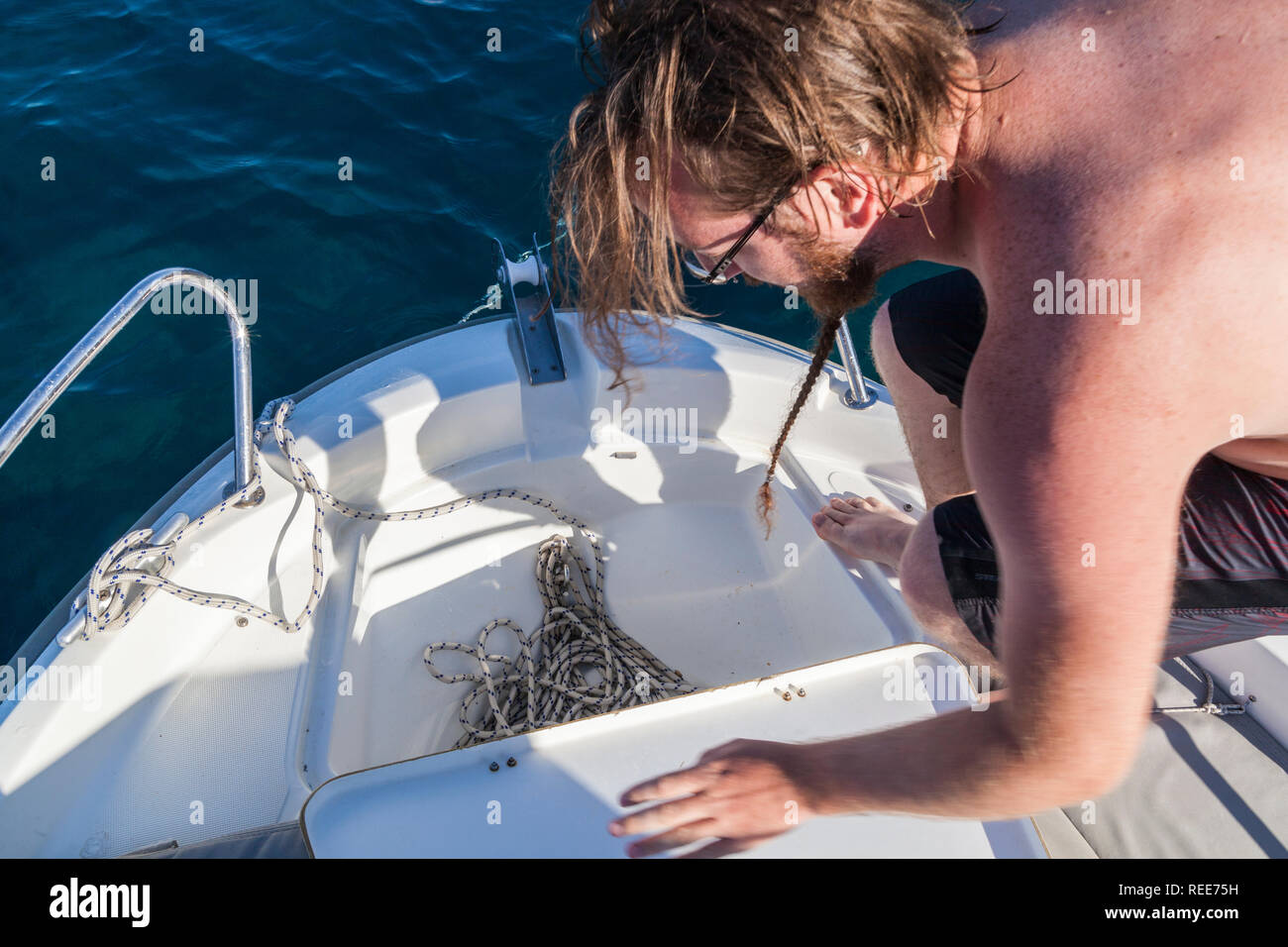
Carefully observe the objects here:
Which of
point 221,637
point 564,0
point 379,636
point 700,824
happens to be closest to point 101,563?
point 221,637

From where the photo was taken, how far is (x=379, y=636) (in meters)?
1.76

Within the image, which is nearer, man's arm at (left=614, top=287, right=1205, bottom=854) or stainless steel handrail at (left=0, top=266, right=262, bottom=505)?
man's arm at (left=614, top=287, right=1205, bottom=854)

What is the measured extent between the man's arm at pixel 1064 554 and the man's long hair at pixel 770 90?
0.25 meters

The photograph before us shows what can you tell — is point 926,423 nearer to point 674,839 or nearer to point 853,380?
point 853,380

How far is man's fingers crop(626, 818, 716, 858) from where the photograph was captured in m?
0.99

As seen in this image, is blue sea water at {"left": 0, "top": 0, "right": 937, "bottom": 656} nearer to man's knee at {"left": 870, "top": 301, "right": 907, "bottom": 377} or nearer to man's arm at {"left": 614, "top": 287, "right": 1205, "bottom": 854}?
man's knee at {"left": 870, "top": 301, "right": 907, "bottom": 377}

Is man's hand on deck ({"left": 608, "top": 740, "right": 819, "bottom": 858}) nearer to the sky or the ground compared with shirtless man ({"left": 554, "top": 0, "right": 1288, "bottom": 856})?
nearer to the ground

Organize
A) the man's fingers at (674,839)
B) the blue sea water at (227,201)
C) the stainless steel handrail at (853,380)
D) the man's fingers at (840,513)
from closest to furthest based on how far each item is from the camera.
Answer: the man's fingers at (674,839) < the man's fingers at (840,513) < the stainless steel handrail at (853,380) < the blue sea water at (227,201)

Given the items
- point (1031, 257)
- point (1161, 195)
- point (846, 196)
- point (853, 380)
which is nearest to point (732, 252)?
point (846, 196)

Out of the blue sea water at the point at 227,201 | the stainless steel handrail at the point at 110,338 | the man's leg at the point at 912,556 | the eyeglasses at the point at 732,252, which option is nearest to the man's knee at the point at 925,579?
the man's leg at the point at 912,556

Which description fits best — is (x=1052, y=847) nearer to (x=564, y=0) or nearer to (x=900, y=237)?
(x=900, y=237)

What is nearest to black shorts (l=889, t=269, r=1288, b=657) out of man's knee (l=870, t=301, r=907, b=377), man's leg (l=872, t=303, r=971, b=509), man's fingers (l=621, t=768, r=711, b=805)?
man's leg (l=872, t=303, r=971, b=509)

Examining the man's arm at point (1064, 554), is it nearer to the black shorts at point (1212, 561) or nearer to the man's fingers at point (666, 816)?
the man's fingers at point (666, 816)

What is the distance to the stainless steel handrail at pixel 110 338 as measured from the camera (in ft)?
4.06
